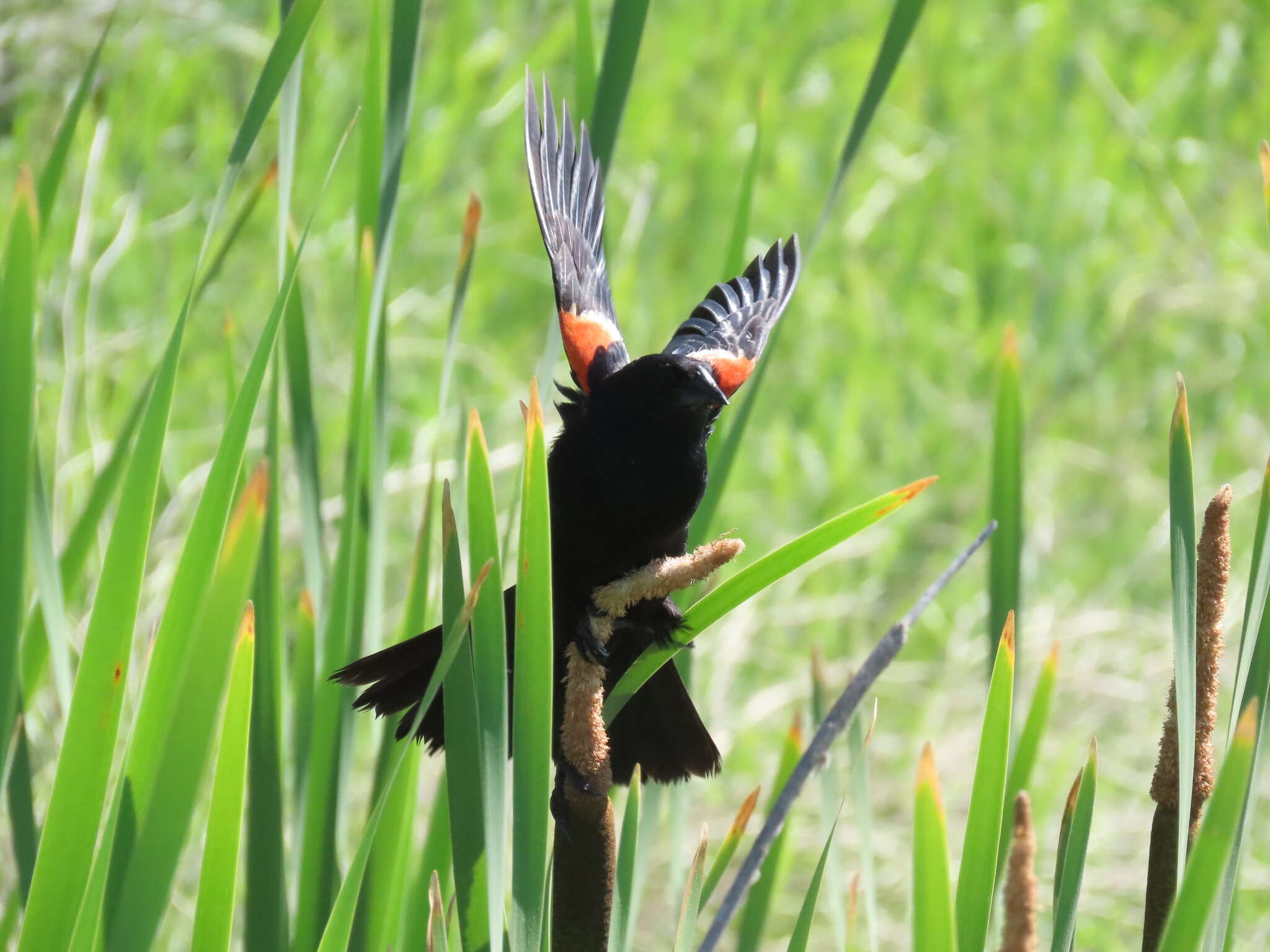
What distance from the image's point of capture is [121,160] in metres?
3.32

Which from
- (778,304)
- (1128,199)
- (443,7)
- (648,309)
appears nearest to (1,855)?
(778,304)

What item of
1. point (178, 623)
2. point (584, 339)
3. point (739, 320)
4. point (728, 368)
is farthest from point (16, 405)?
point (739, 320)

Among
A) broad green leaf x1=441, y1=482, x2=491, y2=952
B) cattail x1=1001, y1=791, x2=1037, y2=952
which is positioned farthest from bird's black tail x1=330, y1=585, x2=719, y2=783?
cattail x1=1001, y1=791, x2=1037, y2=952

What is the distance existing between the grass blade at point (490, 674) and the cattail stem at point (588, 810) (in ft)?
0.18

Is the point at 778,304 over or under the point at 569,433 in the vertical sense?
over

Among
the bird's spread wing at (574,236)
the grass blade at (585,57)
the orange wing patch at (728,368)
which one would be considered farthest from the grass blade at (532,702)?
the orange wing patch at (728,368)

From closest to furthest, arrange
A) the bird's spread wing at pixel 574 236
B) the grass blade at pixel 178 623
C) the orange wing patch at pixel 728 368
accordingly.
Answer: the grass blade at pixel 178 623 < the bird's spread wing at pixel 574 236 < the orange wing patch at pixel 728 368

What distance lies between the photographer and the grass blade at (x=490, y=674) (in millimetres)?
691

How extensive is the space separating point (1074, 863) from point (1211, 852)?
0.64 ft

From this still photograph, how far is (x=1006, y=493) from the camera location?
3.17 feet

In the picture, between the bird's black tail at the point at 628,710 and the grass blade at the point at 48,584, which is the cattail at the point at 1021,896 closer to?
the bird's black tail at the point at 628,710

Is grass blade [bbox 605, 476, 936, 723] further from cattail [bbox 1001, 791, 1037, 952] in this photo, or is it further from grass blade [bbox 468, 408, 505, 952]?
cattail [bbox 1001, 791, 1037, 952]

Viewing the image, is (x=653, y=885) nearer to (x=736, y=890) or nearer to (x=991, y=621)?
(x=991, y=621)

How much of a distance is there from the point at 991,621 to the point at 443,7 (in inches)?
149
